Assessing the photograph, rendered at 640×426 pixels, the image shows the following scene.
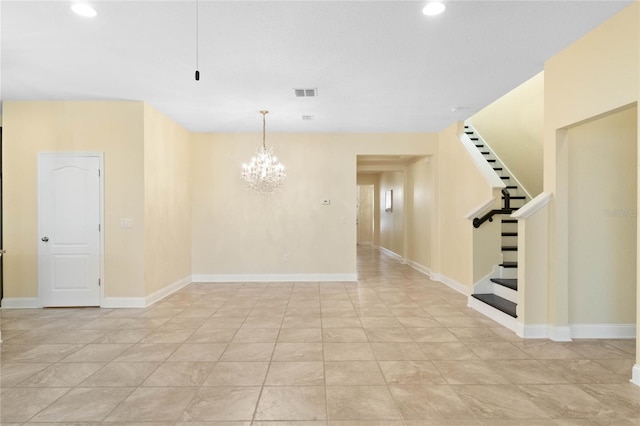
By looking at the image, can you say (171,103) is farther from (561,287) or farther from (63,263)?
(561,287)

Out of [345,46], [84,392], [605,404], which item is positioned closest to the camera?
[605,404]

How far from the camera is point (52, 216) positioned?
4.96 meters

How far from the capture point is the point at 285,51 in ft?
11.3

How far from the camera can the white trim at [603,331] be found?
359 centimetres

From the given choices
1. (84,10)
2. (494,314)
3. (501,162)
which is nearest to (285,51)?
(84,10)

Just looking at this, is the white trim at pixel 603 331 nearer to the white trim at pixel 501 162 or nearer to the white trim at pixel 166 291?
the white trim at pixel 501 162

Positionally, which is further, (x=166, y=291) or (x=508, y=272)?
(x=166, y=291)

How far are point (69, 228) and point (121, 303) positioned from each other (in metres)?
1.31

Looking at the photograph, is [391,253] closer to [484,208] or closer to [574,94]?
[484,208]

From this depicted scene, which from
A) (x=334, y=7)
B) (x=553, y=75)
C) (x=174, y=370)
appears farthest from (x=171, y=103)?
(x=553, y=75)

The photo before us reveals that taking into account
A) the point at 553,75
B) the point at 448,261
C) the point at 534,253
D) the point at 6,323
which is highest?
the point at 553,75

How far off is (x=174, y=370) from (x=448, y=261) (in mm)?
5083

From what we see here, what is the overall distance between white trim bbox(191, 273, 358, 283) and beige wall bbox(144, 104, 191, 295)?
1.32ft

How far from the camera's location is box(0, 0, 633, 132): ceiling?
2791mm
